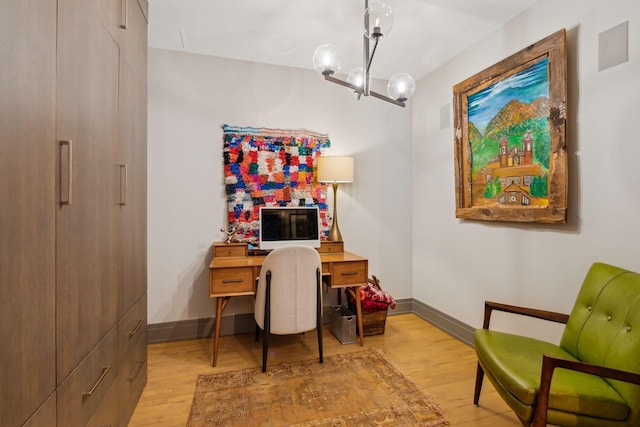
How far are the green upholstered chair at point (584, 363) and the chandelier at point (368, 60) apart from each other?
1.43 meters

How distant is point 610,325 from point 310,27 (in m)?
2.63

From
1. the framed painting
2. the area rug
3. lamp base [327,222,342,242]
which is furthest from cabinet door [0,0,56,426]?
the framed painting

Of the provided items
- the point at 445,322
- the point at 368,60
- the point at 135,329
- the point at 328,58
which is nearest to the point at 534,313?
the point at 445,322

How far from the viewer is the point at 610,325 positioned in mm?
1514

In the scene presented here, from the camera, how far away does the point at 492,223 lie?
8.43 feet

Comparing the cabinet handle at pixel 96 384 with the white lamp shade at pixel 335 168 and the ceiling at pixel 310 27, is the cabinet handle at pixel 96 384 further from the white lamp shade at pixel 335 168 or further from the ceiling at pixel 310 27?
the ceiling at pixel 310 27

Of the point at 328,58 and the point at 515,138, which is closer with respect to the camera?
the point at 328,58

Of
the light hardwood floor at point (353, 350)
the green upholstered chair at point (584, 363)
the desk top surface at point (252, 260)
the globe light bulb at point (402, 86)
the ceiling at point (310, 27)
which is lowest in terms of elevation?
the light hardwood floor at point (353, 350)

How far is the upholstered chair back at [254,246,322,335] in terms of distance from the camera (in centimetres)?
224

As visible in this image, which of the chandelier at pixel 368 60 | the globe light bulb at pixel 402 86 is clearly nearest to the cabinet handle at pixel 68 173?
the chandelier at pixel 368 60

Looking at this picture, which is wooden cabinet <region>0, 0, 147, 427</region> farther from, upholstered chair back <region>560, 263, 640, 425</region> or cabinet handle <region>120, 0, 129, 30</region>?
upholstered chair back <region>560, 263, 640, 425</region>

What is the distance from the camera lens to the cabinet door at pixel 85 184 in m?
1.04

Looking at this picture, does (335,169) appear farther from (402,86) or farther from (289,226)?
(402,86)

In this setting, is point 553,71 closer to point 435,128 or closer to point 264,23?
point 435,128
